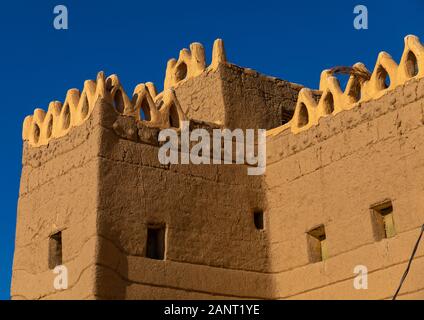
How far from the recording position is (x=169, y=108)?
679 inches

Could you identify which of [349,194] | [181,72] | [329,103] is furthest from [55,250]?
[329,103]

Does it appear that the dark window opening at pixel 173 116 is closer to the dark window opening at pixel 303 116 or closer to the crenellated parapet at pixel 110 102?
the crenellated parapet at pixel 110 102

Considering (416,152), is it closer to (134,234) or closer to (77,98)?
(134,234)

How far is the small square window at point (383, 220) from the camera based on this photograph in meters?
15.3

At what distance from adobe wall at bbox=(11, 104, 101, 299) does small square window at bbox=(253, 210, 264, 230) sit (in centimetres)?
353

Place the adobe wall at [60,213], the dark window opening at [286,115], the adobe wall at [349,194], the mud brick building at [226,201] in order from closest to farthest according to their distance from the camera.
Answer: the adobe wall at [349,194] → the mud brick building at [226,201] → the adobe wall at [60,213] → the dark window opening at [286,115]

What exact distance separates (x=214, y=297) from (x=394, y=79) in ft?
16.2

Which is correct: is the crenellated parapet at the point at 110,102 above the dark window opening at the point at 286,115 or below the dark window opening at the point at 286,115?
below

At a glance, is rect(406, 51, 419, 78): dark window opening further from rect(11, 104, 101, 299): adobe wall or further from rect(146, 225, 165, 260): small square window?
rect(11, 104, 101, 299): adobe wall

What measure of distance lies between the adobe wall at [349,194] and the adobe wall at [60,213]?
3764 millimetres

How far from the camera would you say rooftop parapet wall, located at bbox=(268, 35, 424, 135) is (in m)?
15.6

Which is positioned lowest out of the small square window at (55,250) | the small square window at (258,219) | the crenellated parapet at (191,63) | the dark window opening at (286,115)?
the small square window at (55,250)

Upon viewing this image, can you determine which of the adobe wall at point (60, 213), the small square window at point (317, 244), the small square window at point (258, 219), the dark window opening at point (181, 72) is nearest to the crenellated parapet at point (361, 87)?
the small square window at point (258, 219)

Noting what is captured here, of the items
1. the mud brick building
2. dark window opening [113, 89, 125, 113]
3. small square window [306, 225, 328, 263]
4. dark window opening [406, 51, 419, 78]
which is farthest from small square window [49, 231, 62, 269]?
dark window opening [406, 51, 419, 78]
